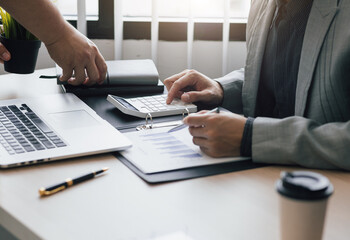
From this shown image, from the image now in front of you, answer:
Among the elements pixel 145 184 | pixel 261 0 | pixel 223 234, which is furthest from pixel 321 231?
pixel 261 0

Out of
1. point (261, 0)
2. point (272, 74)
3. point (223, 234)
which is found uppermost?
point (261, 0)

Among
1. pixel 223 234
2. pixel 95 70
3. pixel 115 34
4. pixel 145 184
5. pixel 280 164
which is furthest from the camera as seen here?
pixel 115 34

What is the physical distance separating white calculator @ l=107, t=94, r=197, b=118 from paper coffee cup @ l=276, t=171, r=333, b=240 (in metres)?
0.67

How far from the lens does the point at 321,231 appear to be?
0.58 metres

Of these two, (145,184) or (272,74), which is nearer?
(145,184)

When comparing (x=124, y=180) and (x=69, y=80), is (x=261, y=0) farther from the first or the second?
(x=124, y=180)

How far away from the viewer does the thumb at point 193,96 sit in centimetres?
130

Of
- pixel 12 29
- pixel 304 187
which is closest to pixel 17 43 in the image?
pixel 12 29

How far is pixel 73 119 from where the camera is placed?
1.17 meters

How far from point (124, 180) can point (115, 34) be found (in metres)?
1.22

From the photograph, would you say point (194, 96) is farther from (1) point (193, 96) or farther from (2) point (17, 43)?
(2) point (17, 43)

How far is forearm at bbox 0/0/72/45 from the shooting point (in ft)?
4.15

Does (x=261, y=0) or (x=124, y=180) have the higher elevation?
(x=261, y=0)

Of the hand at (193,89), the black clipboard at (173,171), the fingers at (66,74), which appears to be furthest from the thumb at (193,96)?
the fingers at (66,74)
